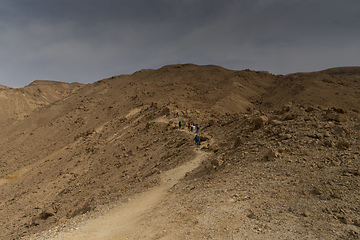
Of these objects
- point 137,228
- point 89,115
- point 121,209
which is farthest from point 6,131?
point 137,228

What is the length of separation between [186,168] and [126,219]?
13.3ft

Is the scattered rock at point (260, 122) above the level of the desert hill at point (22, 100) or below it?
below

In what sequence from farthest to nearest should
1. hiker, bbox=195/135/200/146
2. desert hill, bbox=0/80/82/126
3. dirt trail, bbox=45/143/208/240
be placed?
desert hill, bbox=0/80/82/126, hiker, bbox=195/135/200/146, dirt trail, bbox=45/143/208/240

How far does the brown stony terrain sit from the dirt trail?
0.05 m

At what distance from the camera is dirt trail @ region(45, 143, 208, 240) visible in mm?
6430

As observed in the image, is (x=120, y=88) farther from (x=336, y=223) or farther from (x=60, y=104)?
(x=336, y=223)

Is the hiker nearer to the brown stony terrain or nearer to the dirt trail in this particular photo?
the brown stony terrain

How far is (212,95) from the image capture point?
90.3 ft

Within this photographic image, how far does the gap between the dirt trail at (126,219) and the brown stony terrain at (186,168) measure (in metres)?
0.05

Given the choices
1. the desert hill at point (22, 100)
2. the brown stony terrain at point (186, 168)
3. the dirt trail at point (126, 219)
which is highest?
the desert hill at point (22, 100)

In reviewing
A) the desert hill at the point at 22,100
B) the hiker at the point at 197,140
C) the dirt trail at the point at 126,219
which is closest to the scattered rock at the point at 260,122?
the hiker at the point at 197,140

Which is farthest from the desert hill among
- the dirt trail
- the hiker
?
the dirt trail

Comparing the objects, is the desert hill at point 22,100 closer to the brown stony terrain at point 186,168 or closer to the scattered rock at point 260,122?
the brown stony terrain at point 186,168

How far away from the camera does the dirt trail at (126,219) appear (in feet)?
21.1
